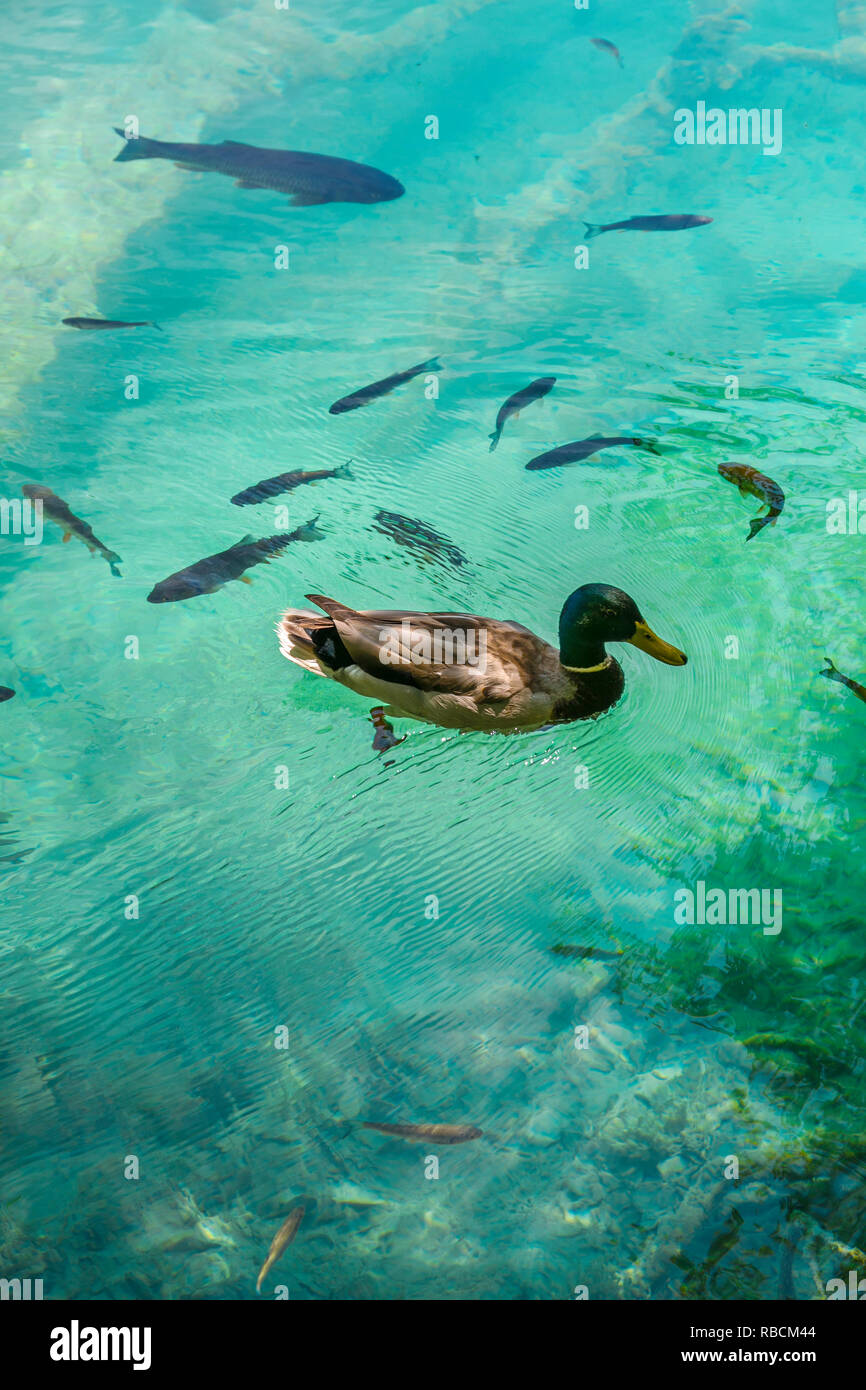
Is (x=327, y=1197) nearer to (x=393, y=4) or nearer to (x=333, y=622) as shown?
(x=333, y=622)

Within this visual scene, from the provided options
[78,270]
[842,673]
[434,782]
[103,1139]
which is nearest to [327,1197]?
[103,1139]

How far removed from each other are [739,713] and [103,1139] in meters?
3.00

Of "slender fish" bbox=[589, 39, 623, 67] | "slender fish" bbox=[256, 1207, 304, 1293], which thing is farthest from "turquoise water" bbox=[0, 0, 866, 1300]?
"slender fish" bbox=[589, 39, 623, 67]

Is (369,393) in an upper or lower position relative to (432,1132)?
upper

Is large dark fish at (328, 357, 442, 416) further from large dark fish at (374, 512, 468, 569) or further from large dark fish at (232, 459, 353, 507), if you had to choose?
large dark fish at (374, 512, 468, 569)

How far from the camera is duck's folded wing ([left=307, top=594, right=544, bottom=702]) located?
3896mm

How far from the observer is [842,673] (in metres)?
4.52

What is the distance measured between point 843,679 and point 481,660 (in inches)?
60.2

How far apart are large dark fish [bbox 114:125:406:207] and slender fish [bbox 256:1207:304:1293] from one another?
555 centimetres

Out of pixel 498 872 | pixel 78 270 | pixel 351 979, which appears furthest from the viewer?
pixel 78 270

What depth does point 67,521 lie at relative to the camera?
4957 millimetres

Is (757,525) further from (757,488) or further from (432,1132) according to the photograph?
(432,1132)

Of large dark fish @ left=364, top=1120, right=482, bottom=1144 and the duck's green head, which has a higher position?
the duck's green head

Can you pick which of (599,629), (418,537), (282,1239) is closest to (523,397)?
(418,537)
